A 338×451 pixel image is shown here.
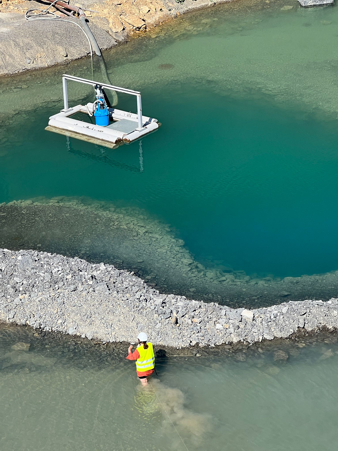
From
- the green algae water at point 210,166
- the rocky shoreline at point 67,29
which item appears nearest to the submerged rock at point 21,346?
the green algae water at point 210,166

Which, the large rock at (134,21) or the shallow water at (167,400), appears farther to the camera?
the large rock at (134,21)

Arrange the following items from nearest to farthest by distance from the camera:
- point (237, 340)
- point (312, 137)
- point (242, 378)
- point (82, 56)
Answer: point (242, 378) < point (237, 340) < point (312, 137) < point (82, 56)

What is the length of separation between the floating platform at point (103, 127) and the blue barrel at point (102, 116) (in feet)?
0.59

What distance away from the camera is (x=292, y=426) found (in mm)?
10109

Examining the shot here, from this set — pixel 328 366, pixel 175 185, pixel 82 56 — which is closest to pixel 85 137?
pixel 175 185

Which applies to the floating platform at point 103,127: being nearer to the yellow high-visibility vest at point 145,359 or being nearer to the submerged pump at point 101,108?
the submerged pump at point 101,108

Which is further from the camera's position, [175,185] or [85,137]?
[85,137]

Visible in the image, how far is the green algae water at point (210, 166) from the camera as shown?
47.1 ft

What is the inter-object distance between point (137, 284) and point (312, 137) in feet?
31.9

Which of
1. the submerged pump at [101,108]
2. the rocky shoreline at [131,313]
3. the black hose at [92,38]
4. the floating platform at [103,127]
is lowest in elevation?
the rocky shoreline at [131,313]

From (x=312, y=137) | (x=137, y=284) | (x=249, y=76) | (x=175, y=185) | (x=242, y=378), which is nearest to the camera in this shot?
(x=242, y=378)

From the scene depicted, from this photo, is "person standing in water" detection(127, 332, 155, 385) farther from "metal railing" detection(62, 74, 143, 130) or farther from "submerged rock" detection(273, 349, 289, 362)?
"metal railing" detection(62, 74, 143, 130)

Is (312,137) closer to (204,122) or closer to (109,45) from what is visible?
(204,122)

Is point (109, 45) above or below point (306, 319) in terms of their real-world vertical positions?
above
